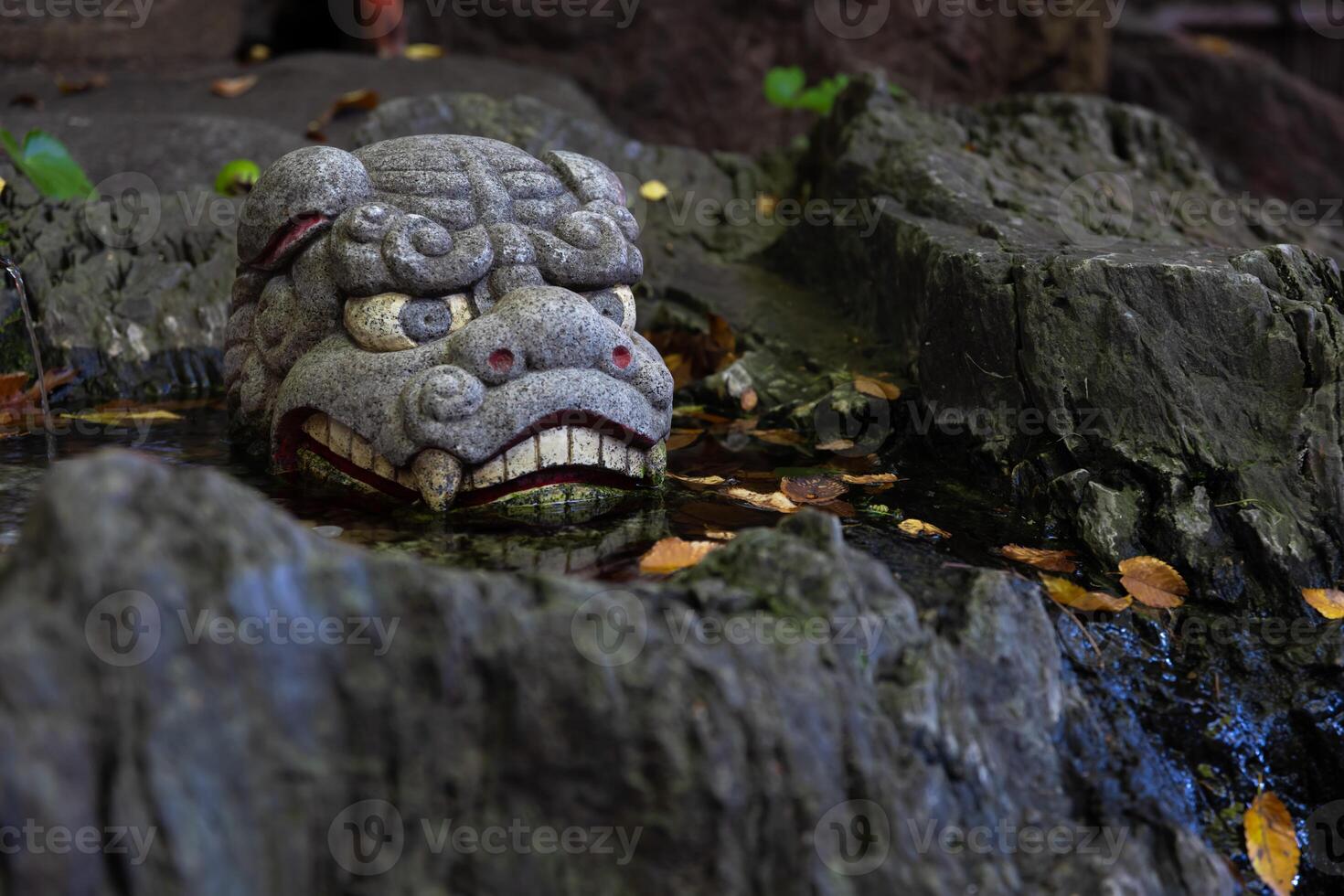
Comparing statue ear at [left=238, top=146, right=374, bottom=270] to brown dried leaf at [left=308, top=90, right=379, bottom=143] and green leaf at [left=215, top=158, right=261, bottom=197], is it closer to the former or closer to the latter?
green leaf at [left=215, top=158, right=261, bottom=197]

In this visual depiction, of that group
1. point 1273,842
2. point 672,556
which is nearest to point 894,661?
point 672,556

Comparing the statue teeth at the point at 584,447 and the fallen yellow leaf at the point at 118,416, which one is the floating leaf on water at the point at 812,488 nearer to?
the statue teeth at the point at 584,447

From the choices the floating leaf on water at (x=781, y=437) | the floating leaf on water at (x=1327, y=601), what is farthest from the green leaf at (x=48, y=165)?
the floating leaf on water at (x=1327, y=601)

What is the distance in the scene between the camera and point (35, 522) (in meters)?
1.84

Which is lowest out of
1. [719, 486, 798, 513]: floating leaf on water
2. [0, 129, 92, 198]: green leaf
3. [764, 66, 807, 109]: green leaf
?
[719, 486, 798, 513]: floating leaf on water

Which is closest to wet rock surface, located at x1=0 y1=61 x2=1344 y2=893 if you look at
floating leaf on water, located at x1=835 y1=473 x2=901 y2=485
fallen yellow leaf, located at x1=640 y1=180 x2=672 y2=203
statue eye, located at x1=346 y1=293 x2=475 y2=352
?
floating leaf on water, located at x1=835 y1=473 x2=901 y2=485

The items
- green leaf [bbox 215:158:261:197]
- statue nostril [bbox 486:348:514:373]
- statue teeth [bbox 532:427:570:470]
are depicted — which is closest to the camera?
statue nostril [bbox 486:348:514:373]

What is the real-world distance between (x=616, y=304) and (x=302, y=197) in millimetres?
1000

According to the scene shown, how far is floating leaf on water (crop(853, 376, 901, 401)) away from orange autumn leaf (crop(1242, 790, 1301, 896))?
2180 mm

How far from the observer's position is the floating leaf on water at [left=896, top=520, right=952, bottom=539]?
11.1 feet

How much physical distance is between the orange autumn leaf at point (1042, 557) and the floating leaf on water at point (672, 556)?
885mm

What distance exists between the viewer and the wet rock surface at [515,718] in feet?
5.73

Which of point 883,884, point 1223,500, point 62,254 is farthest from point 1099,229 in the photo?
point 62,254

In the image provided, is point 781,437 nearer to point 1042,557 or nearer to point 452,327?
point 1042,557
